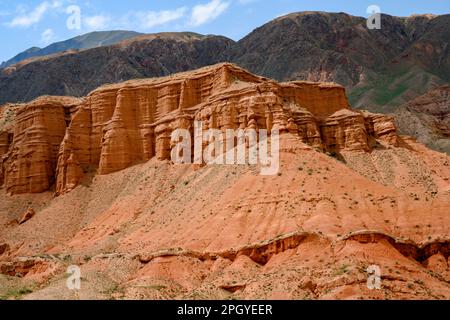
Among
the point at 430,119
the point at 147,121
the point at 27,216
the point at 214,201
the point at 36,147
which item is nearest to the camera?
the point at 214,201

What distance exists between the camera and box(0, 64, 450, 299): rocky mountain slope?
55406 millimetres

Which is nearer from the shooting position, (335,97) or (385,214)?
(385,214)

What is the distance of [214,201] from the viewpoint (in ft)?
225

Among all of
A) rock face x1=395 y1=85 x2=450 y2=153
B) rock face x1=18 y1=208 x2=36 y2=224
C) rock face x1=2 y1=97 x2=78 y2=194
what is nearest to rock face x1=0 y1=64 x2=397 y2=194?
rock face x1=2 y1=97 x2=78 y2=194

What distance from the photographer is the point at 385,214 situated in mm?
61188

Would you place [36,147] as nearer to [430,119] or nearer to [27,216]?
[27,216]

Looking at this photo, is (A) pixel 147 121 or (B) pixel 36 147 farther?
(B) pixel 36 147

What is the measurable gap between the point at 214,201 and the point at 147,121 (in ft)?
93.4

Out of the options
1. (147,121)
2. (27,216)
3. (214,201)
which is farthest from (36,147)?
(214,201)

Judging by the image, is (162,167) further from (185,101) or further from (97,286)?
(97,286)

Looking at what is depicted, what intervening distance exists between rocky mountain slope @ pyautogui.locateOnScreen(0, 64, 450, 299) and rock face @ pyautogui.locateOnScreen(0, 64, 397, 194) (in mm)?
185
